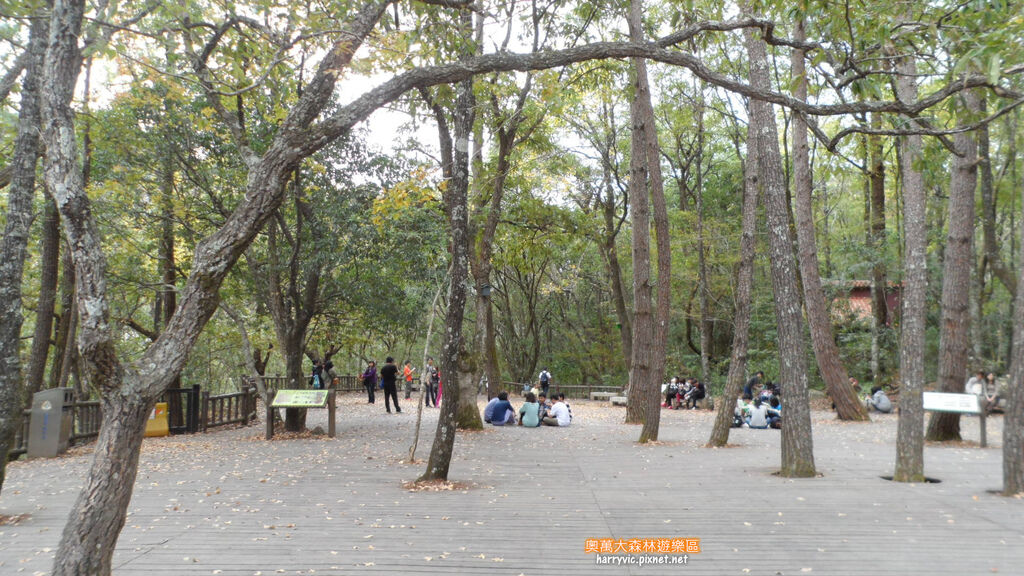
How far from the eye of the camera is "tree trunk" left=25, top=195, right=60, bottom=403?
12125 mm

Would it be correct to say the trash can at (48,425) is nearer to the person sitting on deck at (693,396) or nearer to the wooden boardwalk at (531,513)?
the wooden boardwalk at (531,513)

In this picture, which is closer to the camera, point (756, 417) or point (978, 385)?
point (978, 385)

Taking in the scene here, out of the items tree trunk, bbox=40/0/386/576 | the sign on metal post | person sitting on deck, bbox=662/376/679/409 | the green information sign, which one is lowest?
person sitting on deck, bbox=662/376/679/409

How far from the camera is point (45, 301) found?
12.1 metres

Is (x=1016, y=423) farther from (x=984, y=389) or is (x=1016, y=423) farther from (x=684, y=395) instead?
(x=684, y=395)

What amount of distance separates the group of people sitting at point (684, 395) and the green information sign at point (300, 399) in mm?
14734

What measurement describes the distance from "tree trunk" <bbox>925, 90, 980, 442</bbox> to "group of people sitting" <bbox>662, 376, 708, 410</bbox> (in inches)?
457

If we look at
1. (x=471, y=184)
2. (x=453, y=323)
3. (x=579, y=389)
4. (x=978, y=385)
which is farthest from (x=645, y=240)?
(x=579, y=389)

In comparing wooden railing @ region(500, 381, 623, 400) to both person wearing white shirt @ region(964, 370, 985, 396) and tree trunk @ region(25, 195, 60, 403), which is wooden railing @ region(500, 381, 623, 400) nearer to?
person wearing white shirt @ region(964, 370, 985, 396)

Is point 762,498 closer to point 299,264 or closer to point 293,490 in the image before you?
point 293,490

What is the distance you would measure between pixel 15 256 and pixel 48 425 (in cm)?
710

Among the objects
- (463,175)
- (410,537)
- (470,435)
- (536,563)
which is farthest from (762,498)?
(470,435)

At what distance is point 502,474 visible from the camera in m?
8.91

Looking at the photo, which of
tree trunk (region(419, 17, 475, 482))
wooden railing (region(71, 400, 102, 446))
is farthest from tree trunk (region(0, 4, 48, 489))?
wooden railing (region(71, 400, 102, 446))
